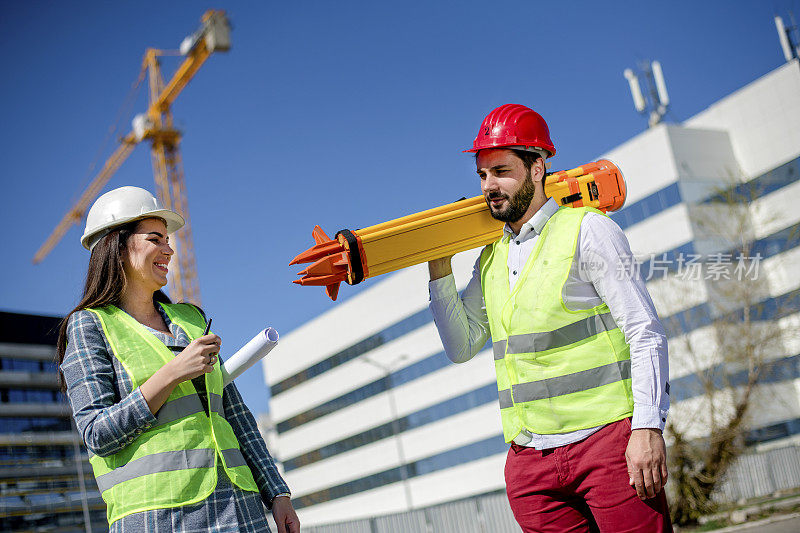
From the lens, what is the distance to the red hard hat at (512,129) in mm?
2764

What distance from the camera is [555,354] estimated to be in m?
2.55

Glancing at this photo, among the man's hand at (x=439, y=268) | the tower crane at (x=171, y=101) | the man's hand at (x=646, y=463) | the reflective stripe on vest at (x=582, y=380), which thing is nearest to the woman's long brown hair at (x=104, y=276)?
the man's hand at (x=439, y=268)

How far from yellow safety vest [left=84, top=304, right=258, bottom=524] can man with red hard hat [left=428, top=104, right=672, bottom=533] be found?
92 centimetres

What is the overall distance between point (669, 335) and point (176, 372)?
67.4ft

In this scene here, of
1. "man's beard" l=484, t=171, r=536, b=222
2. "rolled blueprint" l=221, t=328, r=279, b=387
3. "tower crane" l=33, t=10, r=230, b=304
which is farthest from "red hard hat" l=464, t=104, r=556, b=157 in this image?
"tower crane" l=33, t=10, r=230, b=304

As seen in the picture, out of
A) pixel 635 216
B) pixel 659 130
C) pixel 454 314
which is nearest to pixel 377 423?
pixel 635 216

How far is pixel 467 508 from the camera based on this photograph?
2367cm

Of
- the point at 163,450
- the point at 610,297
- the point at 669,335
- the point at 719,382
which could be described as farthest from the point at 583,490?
the point at 669,335

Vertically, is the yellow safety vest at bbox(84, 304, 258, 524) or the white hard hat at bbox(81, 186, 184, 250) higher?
the white hard hat at bbox(81, 186, 184, 250)

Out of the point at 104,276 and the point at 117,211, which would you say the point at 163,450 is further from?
the point at 117,211

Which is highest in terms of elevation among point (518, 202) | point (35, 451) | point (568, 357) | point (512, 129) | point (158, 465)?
point (35, 451)

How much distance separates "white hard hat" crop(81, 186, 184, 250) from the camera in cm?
261

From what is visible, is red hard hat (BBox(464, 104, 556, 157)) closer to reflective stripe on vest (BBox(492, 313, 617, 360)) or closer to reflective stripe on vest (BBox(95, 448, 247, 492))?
reflective stripe on vest (BBox(492, 313, 617, 360))

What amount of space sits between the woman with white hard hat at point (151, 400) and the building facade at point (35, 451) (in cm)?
1456
